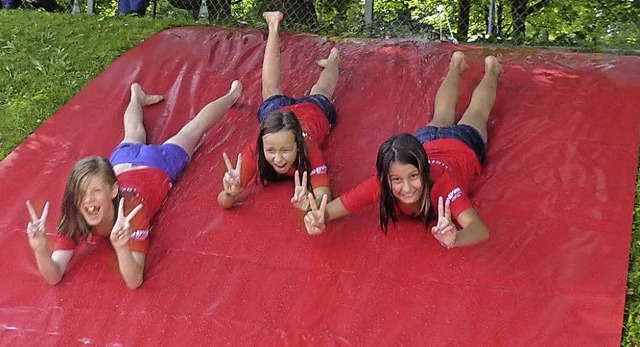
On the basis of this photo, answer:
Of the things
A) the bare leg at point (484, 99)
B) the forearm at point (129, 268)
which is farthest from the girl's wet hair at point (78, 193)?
the bare leg at point (484, 99)

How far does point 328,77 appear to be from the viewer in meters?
4.23

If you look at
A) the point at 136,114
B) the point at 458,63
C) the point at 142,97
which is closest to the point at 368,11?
the point at 458,63

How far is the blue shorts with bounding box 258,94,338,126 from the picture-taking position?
3881mm

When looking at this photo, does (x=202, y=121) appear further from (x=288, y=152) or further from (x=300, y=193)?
(x=300, y=193)

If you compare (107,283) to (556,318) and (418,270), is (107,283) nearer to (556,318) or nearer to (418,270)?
(418,270)

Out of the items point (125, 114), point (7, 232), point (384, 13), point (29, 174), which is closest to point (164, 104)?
point (125, 114)

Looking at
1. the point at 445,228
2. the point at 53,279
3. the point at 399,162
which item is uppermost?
the point at 399,162

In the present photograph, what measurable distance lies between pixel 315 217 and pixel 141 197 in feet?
2.89

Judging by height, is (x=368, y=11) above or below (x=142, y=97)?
above

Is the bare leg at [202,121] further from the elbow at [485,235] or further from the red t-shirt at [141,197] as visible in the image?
the elbow at [485,235]

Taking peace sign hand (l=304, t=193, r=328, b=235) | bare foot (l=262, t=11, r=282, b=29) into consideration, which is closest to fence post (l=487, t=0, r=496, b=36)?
bare foot (l=262, t=11, r=282, b=29)

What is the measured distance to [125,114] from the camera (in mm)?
4051

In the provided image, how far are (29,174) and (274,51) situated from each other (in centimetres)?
155

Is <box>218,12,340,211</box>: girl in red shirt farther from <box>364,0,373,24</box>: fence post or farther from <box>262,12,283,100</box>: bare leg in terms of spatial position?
<box>364,0,373,24</box>: fence post
